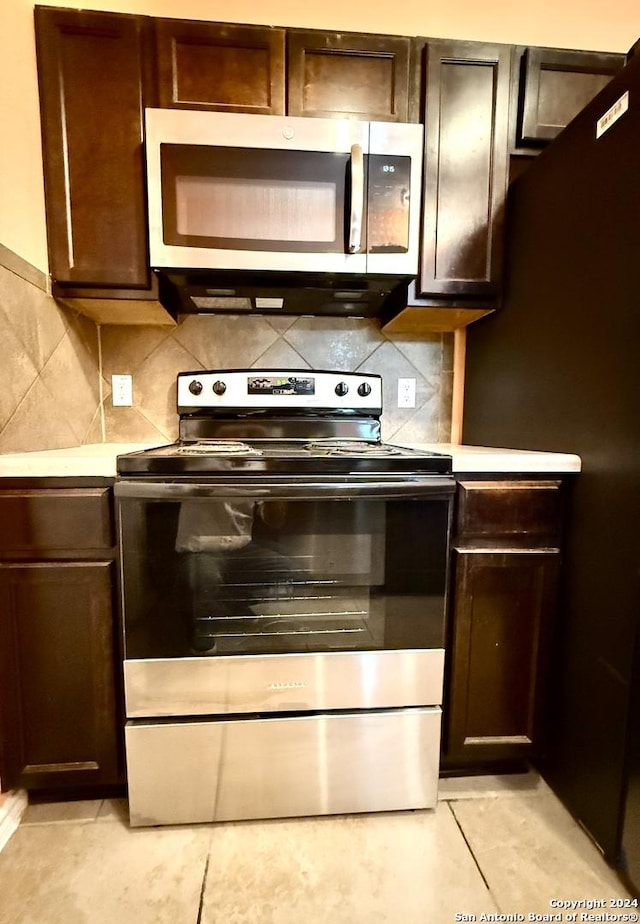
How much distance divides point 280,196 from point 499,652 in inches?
55.0

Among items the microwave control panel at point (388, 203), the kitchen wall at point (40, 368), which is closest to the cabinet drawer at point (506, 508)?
the microwave control panel at point (388, 203)

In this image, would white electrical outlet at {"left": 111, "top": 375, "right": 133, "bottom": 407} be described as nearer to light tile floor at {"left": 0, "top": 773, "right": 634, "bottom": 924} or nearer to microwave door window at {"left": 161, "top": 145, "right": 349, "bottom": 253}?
microwave door window at {"left": 161, "top": 145, "right": 349, "bottom": 253}

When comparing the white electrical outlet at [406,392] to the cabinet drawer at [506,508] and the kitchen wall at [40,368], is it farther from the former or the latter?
the kitchen wall at [40,368]

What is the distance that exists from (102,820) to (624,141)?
2.02m

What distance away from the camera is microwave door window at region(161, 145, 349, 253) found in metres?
1.17

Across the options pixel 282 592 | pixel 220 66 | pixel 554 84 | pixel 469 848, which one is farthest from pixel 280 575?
pixel 554 84

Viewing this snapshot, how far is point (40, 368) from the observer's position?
122cm

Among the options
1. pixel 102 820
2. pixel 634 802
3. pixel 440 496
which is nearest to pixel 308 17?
pixel 440 496

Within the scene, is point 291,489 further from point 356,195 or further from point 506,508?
point 356,195

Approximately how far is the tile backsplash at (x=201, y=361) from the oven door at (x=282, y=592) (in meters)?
0.61

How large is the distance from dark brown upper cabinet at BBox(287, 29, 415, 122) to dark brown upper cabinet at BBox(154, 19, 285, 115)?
0.05 metres

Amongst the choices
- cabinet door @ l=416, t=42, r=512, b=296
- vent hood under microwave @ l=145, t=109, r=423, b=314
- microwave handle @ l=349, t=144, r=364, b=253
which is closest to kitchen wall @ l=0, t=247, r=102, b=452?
vent hood under microwave @ l=145, t=109, r=423, b=314

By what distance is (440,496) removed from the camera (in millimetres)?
1044

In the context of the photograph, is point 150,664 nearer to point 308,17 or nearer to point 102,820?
point 102,820
